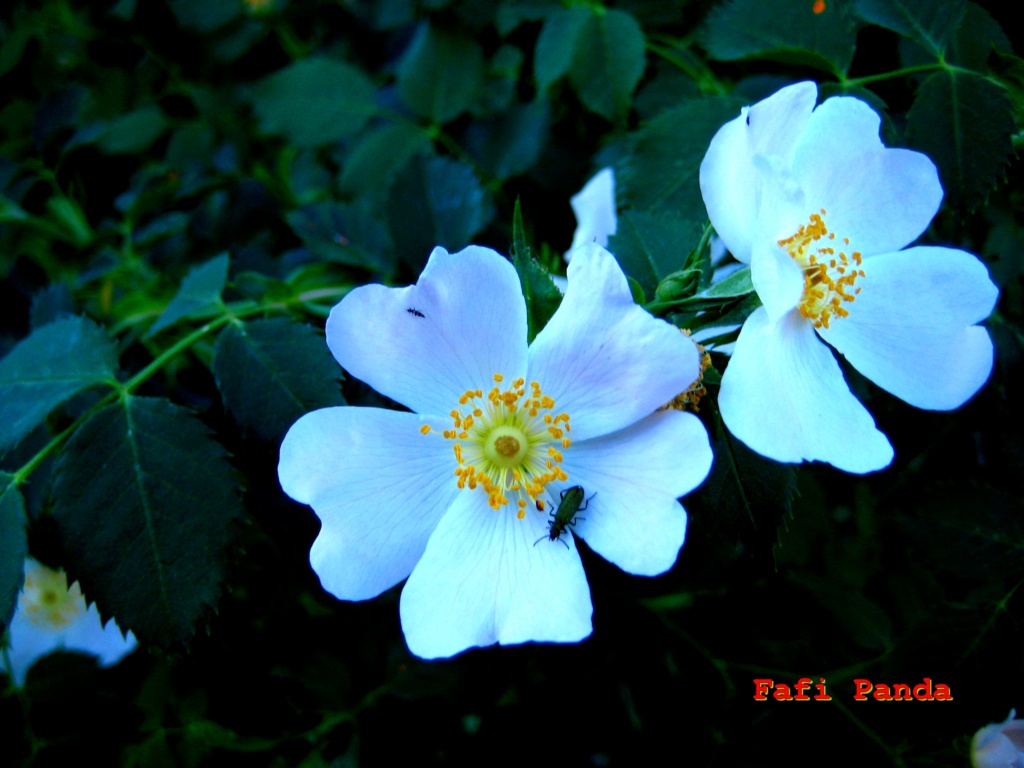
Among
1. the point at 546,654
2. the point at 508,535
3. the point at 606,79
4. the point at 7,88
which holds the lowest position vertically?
the point at 546,654

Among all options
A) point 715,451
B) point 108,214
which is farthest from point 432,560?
point 108,214

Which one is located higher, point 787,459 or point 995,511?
point 787,459

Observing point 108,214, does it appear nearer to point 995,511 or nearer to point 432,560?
point 432,560

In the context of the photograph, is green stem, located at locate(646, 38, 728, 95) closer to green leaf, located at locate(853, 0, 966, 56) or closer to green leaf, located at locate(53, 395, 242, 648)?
green leaf, located at locate(853, 0, 966, 56)

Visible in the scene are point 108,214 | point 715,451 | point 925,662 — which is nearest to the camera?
point 715,451

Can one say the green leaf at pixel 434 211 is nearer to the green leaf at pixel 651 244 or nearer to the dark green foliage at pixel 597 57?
the dark green foliage at pixel 597 57
